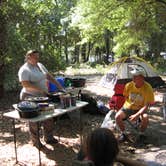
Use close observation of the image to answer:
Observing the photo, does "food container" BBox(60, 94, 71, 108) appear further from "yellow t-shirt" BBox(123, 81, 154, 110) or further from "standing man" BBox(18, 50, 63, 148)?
"yellow t-shirt" BBox(123, 81, 154, 110)

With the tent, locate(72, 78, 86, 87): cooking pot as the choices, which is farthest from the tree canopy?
locate(72, 78, 86, 87): cooking pot

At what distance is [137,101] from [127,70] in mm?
4855

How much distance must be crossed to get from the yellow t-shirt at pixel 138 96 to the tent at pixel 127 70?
4420mm

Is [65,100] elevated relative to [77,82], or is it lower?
lower

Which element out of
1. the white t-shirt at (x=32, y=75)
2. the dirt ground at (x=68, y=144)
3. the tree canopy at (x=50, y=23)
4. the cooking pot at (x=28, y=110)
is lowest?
the dirt ground at (x=68, y=144)

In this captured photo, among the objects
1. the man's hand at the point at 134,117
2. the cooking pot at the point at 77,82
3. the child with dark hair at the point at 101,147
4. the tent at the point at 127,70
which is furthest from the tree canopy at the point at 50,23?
the child with dark hair at the point at 101,147

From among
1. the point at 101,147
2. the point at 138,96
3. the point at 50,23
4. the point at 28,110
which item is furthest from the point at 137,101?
the point at 50,23

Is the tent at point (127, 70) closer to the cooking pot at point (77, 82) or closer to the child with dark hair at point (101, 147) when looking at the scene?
the cooking pot at point (77, 82)

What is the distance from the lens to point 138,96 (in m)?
5.23

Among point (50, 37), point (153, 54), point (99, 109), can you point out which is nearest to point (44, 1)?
point (50, 37)

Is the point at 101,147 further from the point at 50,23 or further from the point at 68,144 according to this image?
the point at 50,23

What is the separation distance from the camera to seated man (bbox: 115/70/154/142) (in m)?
5.15

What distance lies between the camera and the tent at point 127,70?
10.0 metres

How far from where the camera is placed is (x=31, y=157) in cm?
477
